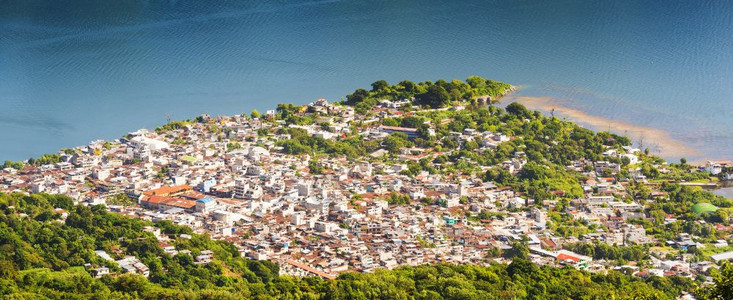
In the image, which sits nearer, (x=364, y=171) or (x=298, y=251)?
(x=298, y=251)

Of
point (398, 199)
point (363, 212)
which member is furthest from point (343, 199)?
point (398, 199)

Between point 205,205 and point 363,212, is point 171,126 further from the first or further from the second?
point 363,212

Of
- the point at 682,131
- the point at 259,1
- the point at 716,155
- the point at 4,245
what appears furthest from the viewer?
the point at 259,1

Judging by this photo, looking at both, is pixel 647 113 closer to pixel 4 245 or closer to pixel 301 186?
pixel 301 186

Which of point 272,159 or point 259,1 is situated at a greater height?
point 259,1

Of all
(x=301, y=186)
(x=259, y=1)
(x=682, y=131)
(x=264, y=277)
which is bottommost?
(x=264, y=277)

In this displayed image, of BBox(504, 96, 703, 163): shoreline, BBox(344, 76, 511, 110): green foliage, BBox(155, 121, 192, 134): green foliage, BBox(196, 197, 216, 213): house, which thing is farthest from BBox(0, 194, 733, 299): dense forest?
BBox(344, 76, 511, 110): green foliage

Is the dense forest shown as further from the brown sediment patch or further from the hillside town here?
the brown sediment patch

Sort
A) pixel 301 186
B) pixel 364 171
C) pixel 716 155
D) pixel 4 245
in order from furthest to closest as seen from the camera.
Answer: pixel 716 155 → pixel 364 171 → pixel 301 186 → pixel 4 245

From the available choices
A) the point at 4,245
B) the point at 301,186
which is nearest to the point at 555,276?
the point at 301,186
